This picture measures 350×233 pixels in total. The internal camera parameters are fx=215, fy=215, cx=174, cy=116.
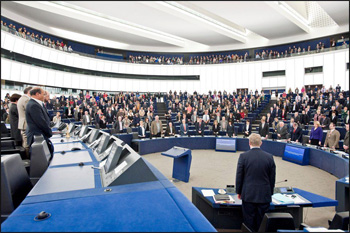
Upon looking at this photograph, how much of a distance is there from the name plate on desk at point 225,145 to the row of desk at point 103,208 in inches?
276

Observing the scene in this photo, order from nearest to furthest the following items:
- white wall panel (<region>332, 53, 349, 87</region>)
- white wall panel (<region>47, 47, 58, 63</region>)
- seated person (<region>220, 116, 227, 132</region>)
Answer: seated person (<region>220, 116, 227, 132</region>) → white wall panel (<region>332, 53, 349, 87</region>) → white wall panel (<region>47, 47, 58, 63</region>)

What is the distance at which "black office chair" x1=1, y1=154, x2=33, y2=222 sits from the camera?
1.38 metres

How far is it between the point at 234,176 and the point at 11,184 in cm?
467

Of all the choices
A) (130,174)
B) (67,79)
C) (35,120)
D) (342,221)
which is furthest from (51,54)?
(342,221)

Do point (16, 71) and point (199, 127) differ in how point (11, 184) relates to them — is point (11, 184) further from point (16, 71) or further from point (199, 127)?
point (16, 71)

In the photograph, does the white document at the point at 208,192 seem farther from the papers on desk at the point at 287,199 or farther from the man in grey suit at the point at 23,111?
the man in grey suit at the point at 23,111

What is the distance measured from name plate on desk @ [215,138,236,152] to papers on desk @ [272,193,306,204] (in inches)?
213

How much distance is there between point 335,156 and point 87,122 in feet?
31.9

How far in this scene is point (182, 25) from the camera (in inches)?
722

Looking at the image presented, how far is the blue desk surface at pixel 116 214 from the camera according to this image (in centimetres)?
100

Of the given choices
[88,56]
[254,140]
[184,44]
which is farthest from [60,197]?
[184,44]

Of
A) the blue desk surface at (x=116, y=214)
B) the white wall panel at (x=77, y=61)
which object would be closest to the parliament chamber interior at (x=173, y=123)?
the blue desk surface at (x=116, y=214)

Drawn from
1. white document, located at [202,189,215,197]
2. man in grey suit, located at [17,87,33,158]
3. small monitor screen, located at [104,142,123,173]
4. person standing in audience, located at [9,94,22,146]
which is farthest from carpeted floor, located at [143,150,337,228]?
person standing in audience, located at [9,94,22,146]

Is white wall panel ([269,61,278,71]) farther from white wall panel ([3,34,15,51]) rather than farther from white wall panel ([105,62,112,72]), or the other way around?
white wall panel ([3,34,15,51])
